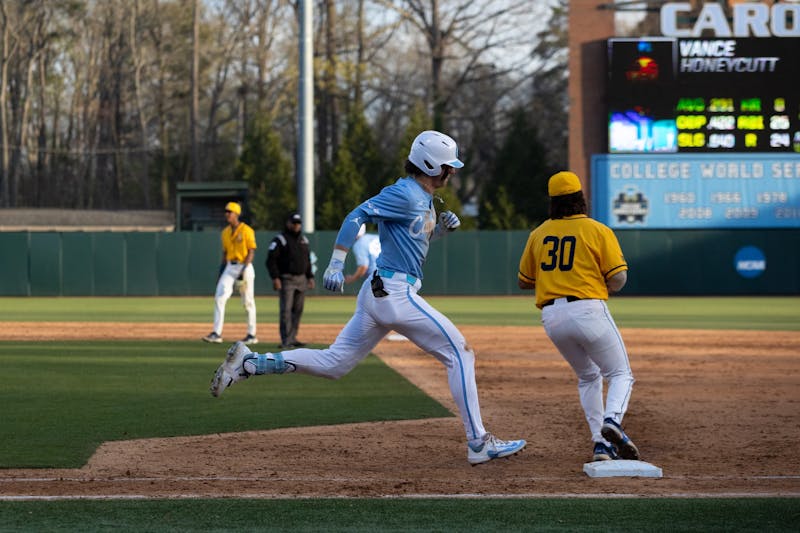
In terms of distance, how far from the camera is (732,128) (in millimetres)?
30266

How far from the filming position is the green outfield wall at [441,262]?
34.5m

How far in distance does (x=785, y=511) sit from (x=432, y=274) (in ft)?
96.4

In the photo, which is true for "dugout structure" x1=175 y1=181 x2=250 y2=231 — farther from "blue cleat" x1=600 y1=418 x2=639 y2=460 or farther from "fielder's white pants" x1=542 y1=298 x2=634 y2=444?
"blue cleat" x1=600 y1=418 x2=639 y2=460

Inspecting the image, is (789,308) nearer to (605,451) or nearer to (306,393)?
(306,393)

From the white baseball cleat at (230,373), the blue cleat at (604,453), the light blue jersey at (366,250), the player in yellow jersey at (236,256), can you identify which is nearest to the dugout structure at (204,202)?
the player in yellow jersey at (236,256)

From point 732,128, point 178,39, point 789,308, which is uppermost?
point 178,39

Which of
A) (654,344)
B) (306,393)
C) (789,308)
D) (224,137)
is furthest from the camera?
(224,137)

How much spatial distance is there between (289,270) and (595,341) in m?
9.49

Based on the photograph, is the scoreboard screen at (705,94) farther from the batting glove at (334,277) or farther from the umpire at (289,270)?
the batting glove at (334,277)

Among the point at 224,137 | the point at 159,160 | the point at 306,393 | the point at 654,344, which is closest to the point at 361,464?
the point at 306,393

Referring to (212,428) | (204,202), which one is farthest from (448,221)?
(204,202)

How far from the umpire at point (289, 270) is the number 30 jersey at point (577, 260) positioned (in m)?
9.00

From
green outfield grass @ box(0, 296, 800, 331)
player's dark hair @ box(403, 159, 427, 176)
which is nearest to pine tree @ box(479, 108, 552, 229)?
green outfield grass @ box(0, 296, 800, 331)

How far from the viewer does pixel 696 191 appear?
31.3 metres
